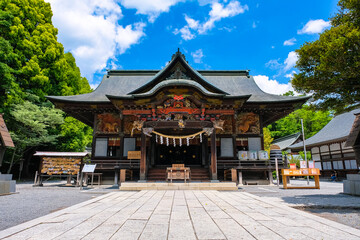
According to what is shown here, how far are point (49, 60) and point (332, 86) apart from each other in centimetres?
2408

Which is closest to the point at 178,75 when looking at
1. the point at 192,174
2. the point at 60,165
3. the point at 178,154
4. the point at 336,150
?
the point at 192,174

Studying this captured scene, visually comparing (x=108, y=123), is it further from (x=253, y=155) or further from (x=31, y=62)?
(x=253, y=155)

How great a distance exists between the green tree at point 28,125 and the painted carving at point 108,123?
234 inches

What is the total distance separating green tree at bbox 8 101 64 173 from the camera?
16.7 m

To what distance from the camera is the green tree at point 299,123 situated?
110 feet

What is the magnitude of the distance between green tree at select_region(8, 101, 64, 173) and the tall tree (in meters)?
0.33

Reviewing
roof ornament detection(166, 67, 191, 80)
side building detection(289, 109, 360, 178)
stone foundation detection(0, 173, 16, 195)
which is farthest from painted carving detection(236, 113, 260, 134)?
stone foundation detection(0, 173, 16, 195)

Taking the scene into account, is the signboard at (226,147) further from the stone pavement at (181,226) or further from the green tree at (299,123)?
the green tree at (299,123)

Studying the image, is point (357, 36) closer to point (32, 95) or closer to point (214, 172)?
point (214, 172)

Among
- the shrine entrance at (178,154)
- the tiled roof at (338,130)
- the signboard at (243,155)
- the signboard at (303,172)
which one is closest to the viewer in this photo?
the signboard at (303,172)

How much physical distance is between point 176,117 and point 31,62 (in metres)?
16.0

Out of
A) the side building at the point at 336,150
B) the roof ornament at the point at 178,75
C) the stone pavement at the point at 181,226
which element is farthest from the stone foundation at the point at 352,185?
the side building at the point at 336,150

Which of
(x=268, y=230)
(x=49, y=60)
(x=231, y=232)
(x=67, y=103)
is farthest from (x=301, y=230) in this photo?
Answer: (x=49, y=60)

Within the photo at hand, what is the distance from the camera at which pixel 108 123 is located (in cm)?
1574
